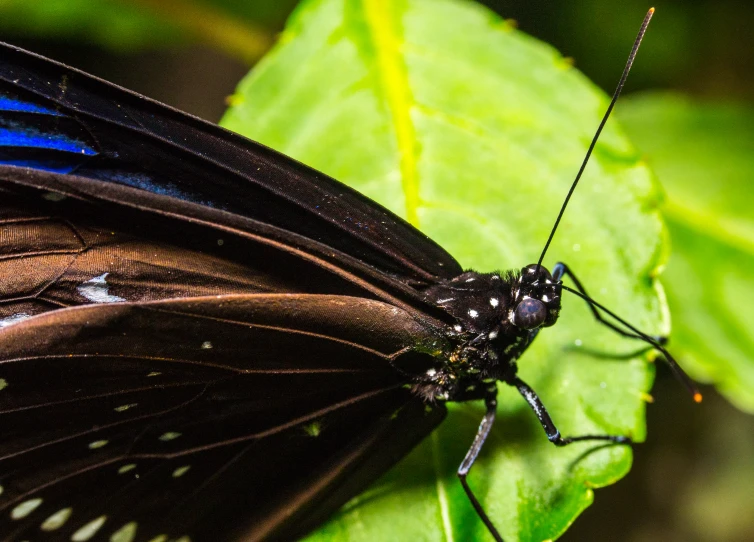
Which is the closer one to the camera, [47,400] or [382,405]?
[47,400]

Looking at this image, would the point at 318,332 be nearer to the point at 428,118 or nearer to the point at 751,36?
the point at 428,118

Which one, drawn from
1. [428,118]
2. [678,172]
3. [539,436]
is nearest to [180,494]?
[539,436]

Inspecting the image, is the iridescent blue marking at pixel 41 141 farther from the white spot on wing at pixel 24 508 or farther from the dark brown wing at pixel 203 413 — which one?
the white spot on wing at pixel 24 508

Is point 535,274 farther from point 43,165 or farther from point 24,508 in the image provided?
point 24,508

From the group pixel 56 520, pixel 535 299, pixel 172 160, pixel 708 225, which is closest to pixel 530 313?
pixel 535 299

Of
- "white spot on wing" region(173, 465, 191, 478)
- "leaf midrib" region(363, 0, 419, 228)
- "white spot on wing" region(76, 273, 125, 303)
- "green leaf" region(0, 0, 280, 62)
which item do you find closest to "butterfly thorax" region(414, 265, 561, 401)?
"leaf midrib" region(363, 0, 419, 228)

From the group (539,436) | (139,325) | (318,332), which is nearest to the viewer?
(139,325)

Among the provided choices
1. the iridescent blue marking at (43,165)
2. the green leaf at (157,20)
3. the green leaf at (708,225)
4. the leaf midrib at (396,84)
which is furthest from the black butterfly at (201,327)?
the green leaf at (157,20)
